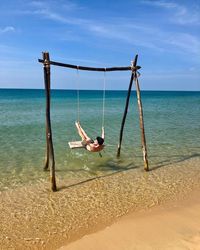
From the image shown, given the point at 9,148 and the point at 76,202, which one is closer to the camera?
the point at 76,202

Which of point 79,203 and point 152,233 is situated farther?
point 79,203

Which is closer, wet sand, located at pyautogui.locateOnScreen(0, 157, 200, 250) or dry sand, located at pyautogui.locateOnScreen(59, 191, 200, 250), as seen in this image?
dry sand, located at pyautogui.locateOnScreen(59, 191, 200, 250)

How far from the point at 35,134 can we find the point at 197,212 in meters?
12.7

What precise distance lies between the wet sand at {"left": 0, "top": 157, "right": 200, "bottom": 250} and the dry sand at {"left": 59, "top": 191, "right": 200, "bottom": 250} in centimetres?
34

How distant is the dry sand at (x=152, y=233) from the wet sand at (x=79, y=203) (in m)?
0.34

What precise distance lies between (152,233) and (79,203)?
2320 mm

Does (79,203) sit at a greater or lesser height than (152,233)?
lesser

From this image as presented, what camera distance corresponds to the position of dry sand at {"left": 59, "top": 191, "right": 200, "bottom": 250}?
5.65 m

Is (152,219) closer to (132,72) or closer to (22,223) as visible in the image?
(22,223)

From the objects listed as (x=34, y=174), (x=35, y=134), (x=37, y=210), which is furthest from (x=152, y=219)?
(x=35, y=134)

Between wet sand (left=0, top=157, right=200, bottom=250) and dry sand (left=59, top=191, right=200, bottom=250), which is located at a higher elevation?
dry sand (left=59, top=191, right=200, bottom=250)

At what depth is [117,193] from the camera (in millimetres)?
8547

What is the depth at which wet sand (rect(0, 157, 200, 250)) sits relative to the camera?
20.7 feet

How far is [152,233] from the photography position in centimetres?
613
